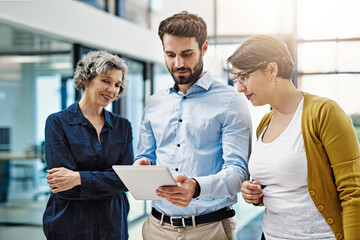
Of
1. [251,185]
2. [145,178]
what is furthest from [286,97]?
[145,178]

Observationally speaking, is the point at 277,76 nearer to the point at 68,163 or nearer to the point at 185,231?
the point at 185,231

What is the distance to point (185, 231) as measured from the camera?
5.62ft

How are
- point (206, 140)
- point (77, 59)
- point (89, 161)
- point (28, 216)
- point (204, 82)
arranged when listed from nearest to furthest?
1. point (206, 140)
2. point (204, 82)
3. point (89, 161)
4. point (77, 59)
5. point (28, 216)

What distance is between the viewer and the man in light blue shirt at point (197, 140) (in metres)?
1.67

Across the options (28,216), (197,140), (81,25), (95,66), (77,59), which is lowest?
(28,216)

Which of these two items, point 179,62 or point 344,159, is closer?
point 344,159

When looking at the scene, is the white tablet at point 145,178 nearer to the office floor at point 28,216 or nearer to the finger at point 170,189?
the finger at point 170,189

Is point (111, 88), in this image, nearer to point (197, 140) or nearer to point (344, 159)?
point (197, 140)

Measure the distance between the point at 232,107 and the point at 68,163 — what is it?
0.82 metres

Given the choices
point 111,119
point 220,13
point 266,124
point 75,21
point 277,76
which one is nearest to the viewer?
point 277,76

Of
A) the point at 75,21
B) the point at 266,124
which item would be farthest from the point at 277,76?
the point at 75,21

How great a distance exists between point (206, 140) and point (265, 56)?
445 mm

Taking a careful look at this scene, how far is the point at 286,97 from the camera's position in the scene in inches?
58.9

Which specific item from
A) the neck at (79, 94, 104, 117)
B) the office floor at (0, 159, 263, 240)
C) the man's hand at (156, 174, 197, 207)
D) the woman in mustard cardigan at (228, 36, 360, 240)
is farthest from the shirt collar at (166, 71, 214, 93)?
the office floor at (0, 159, 263, 240)
